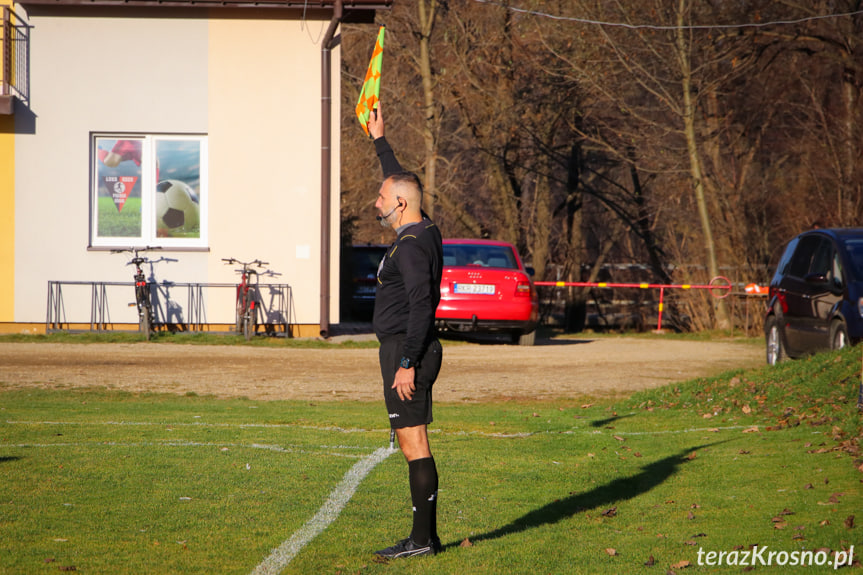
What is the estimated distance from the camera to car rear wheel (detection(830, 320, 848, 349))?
11.3 m

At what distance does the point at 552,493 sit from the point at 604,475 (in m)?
0.74

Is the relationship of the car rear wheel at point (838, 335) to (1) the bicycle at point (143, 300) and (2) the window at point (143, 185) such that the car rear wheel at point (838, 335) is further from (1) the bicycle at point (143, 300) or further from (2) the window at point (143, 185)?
(2) the window at point (143, 185)

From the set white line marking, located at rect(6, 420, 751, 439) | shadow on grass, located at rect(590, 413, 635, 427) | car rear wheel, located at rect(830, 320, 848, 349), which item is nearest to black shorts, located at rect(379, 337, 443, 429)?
white line marking, located at rect(6, 420, 751, 439)

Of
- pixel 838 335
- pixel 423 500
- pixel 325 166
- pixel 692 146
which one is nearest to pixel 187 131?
pixel 325 166

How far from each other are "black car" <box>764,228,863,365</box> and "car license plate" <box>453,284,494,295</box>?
4.89 meters

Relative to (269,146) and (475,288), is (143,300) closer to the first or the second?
(269,146)

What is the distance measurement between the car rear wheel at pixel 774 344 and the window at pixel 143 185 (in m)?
10.2

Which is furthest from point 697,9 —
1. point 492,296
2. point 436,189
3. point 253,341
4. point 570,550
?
point 570,550

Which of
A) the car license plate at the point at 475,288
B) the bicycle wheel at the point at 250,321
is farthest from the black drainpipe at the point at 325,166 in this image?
the car license plate at the point at 475,288

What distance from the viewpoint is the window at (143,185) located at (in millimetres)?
18297

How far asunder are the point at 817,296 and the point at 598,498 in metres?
6.83

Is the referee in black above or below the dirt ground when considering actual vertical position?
above

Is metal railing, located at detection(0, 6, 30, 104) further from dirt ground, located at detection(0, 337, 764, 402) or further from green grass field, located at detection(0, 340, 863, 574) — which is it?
green grass field, located at detection(0, 340, 863, 574)

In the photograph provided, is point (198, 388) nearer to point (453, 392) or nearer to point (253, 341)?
point (453, 392)
